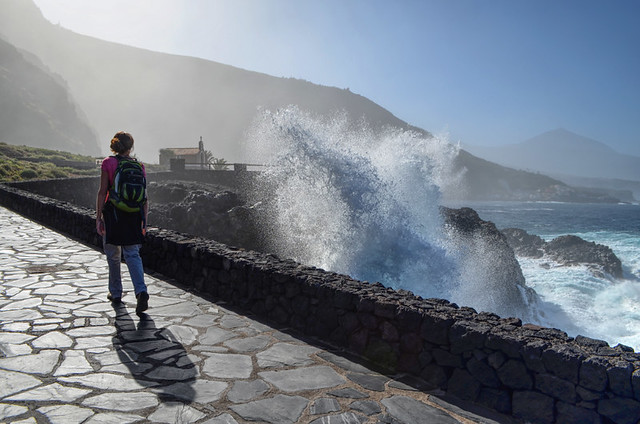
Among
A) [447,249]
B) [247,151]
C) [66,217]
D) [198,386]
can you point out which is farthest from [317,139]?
[247,151]

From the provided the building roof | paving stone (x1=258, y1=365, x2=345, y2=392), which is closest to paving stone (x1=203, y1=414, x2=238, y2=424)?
paving stone (x1=258, y1=365, x2=345, y2=392)

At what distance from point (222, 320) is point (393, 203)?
12029mm

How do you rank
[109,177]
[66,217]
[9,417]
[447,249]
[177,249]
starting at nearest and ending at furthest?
[9,417] < [109,177] < [177,249] < [66,217] < [447,249]

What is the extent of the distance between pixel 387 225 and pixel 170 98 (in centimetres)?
14015

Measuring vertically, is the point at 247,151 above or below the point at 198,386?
above

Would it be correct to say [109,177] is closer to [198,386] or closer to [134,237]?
[134,237]

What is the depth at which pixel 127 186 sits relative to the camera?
4.18 metres

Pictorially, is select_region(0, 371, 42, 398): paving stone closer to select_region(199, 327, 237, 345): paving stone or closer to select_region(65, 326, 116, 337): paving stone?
select_region(65, 326, 116, 337): paving stone

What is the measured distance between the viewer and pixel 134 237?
4336 mm

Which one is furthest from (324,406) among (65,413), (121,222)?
(121,222)

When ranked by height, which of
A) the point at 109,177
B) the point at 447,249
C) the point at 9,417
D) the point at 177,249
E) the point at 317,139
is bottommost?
the point at 447,249

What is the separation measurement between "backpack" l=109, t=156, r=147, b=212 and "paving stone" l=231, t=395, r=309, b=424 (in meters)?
2.26

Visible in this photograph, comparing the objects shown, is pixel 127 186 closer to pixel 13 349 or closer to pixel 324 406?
pixel 13 349

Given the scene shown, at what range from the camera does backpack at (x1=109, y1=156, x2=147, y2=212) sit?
417 centimetres
